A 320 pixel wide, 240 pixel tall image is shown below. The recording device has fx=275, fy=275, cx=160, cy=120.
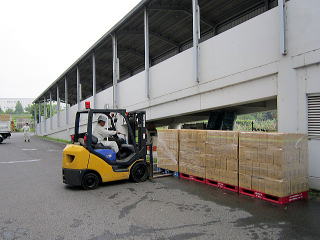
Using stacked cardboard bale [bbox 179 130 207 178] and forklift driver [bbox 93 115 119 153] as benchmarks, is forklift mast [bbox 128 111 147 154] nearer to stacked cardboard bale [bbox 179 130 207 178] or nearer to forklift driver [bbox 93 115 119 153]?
forklift driver [bbox 93 115 119 153]

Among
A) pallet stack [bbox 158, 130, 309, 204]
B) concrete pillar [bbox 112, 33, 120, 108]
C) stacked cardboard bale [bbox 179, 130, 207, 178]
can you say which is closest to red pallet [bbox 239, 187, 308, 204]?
pallet stack [bbox 158, 130, 309, 204]

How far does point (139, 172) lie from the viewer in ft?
23.7

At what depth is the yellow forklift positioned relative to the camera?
6.38 meters

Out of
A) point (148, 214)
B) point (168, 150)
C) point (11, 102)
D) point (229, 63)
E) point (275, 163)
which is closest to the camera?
point (148, 214)

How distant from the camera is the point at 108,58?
18.6 m

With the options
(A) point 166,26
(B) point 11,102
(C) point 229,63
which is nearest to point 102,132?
(C) point 229,63

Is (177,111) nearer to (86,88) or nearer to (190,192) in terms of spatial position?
(190,192)

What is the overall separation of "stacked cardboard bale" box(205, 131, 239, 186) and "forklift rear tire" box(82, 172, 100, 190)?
8.77ft

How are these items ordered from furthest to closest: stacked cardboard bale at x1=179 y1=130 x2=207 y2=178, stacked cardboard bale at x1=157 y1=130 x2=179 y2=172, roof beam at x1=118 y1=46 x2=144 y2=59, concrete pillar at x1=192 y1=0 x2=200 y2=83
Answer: roof beam at x1=118 y1=46 x2=144 y2=59 < concrete pillar at x1=192 y1=0 x2=200 y2=83 < stacked cardboard bale at x1=157 y1=130 x2=179 y2=172 < stacked cardboard bale at x1=179 y1=130 x2=207 y2=178

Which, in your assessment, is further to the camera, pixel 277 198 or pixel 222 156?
pixel 222 156

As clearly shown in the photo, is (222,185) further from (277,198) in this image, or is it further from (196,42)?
(196,42)

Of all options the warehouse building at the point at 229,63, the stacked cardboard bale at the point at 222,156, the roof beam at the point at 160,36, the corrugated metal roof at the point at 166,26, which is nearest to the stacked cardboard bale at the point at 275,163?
the stacked cardboard bale at the point at 222,156

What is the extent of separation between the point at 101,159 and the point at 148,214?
2.37 meters

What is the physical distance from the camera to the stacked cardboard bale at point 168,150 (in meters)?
7.80
